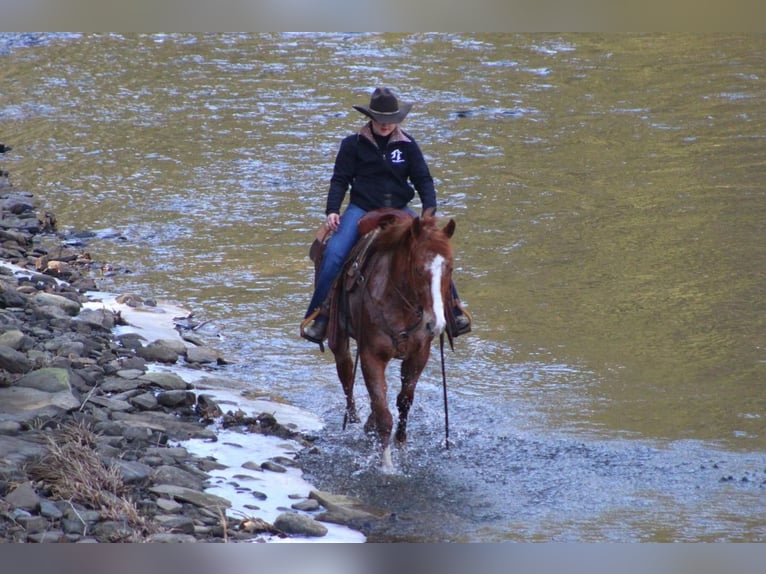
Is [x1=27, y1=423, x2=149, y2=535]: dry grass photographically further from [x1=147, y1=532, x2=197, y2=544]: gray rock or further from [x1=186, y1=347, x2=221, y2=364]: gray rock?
[x1=186, y1=347, x2=221, y2=364]: gray rock

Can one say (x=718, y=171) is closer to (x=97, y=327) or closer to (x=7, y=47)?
(x=97, y=327)

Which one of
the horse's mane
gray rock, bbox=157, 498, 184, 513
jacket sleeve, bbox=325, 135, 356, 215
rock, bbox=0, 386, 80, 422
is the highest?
jacket sleeve, bbox=325, 135, 356, 215

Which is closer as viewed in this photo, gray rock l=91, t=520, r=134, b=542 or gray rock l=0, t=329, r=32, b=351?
gray rock l=91, t=520, r=134, b=542

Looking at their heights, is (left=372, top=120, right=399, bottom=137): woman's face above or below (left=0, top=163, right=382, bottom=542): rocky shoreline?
above

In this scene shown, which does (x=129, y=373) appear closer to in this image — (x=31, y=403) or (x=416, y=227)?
(x=31, y=403)

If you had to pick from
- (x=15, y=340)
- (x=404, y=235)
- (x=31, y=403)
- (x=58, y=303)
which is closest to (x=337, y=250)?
(x=404, y=235)

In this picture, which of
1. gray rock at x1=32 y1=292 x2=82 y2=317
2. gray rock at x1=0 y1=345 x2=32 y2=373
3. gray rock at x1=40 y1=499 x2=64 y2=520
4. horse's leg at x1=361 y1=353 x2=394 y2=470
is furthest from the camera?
gray rock at x1=32 y1=292 x2=82 y2=317

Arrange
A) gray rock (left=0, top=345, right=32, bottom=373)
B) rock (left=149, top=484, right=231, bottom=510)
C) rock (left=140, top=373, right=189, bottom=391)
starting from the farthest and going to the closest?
1. rock (left=140, top=373, right=189, bottom=391)
2. gray rock (left=0, top=345, right=32, bottom=373)
3. rock (left=149, top=484, right=231, bottom=510)

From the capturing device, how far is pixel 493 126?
772 inches

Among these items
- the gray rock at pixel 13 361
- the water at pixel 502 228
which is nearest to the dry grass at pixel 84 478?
the gray rock at pixel 13 361

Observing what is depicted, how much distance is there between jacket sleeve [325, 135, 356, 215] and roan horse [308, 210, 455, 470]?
1.20 feet

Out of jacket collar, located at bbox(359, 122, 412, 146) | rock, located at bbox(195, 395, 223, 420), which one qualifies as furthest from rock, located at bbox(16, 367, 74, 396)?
jacket collar, located at bbox(359, 122, 412, 146)

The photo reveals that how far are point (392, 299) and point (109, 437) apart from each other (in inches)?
86.1

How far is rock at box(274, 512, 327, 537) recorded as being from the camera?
6.89m
